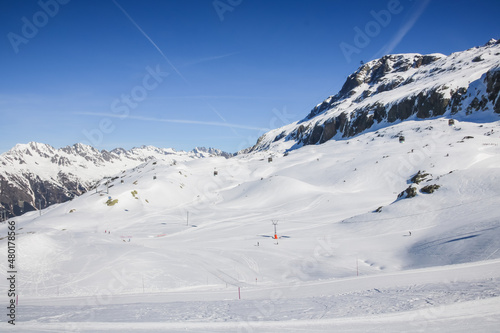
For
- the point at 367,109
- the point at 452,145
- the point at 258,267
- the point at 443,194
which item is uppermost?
the point at 367,109

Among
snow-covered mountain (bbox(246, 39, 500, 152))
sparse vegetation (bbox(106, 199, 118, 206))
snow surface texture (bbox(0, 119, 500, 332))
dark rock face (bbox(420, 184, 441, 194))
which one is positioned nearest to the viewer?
snow surface texture (bbox(0, 119, 500, 332))

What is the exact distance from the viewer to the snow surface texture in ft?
35.6

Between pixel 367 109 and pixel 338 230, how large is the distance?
110m

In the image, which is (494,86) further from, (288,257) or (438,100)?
(288,257)

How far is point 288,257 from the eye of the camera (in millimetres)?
26609

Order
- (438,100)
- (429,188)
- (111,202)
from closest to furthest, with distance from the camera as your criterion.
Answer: (429,188) < (111,202) < (438,100)

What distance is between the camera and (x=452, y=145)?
64.5 meters

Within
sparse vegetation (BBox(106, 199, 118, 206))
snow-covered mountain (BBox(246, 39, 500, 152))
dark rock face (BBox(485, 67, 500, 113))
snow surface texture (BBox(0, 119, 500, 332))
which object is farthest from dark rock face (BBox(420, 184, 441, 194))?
dark rock face (BBox(485, 67, 500, 113))

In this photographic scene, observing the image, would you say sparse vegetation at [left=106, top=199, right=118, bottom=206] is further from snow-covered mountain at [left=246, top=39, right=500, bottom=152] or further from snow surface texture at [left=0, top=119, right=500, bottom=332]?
snow-covered mountain at [left=246, top=39, right=500, bottom=152]

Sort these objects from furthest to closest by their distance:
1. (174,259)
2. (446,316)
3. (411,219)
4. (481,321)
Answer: (411,219)
(174,259)
(446,316)
(481,321)

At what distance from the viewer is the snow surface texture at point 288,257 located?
1085 centimetres

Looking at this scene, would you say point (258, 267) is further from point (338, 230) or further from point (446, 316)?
point (446, 316)

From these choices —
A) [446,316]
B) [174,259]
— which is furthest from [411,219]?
[174,259]

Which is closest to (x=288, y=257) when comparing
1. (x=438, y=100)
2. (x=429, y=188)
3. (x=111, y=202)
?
(x=429, y=188)
